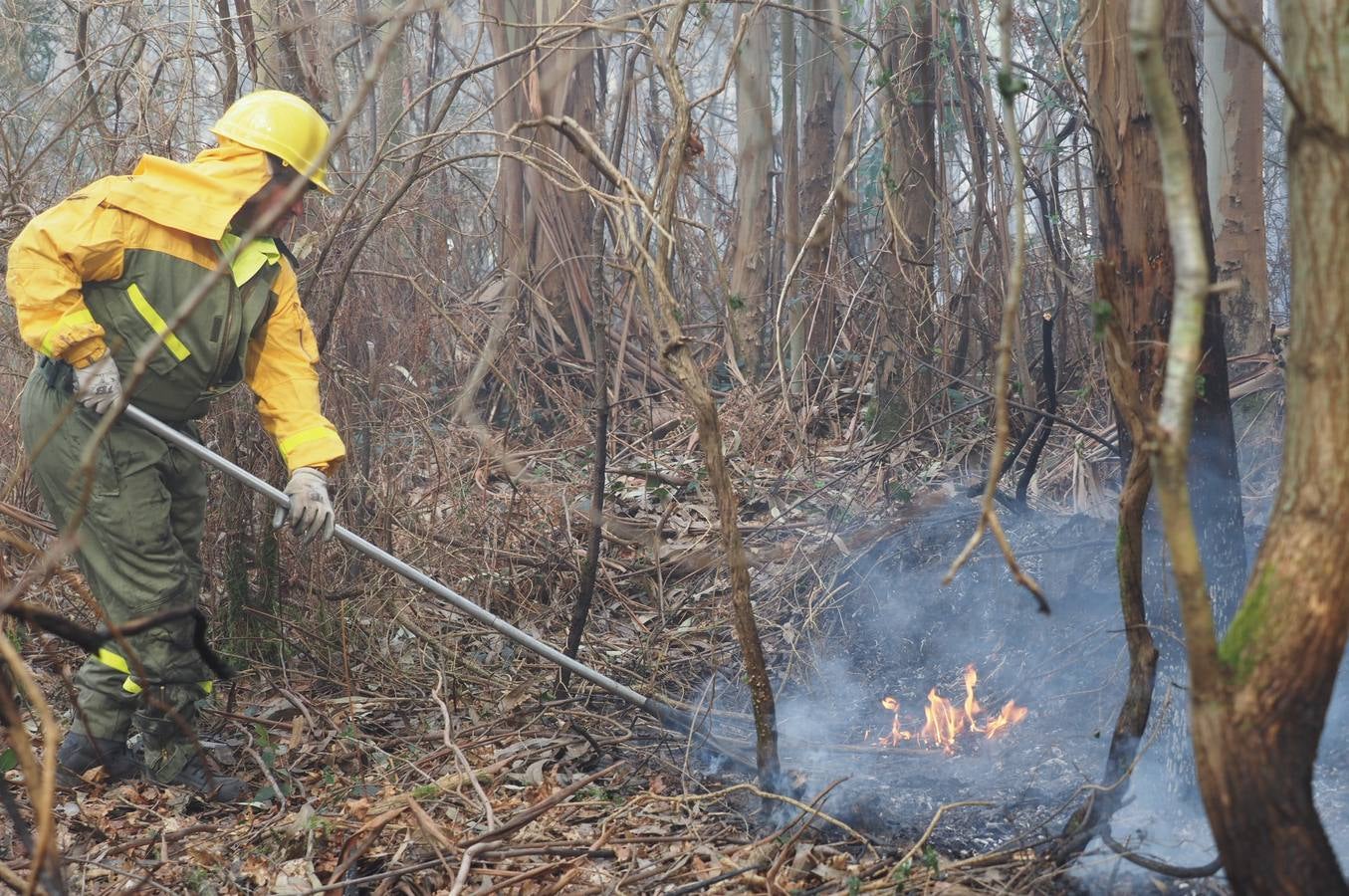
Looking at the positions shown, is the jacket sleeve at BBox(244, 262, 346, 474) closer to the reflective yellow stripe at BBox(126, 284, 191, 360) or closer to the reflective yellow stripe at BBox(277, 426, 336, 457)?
the reflective yellow stripe at BBox(277, 426, 336, 457)

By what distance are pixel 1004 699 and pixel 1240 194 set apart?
3252 mm

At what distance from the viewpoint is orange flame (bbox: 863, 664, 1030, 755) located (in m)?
4.23

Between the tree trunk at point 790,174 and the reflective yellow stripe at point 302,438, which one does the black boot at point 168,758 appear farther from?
the tree trunk at point 790,174

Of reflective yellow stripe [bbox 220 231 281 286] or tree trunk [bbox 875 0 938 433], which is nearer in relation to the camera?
reflective yellow stripe [bbox 220 231 281 286]

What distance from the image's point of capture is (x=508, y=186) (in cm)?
870

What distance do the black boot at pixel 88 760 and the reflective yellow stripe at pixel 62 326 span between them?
136 cm

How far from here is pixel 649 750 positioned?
415 centimetres

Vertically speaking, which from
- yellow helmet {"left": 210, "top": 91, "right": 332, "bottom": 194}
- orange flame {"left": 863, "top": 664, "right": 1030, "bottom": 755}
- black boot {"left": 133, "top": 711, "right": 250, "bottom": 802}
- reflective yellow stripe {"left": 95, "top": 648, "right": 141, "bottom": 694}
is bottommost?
orange flame {"left": 863, "top": 664, "right": 1030, "bottom": 755}

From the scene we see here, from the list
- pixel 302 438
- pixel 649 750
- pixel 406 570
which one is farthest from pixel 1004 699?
pixel 302 438

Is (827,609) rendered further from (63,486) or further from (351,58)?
(351,58)

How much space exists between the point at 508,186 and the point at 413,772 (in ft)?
18.5

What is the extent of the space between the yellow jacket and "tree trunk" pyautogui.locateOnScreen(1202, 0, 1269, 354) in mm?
4630

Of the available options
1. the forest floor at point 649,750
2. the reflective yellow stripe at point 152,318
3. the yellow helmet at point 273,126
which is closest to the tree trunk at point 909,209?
the forest floor at point 649,750

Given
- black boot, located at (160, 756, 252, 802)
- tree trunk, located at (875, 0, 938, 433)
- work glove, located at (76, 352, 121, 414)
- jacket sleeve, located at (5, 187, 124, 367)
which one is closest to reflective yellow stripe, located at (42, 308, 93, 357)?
jacket sleeve, located at (5, 187, 124, 367)
